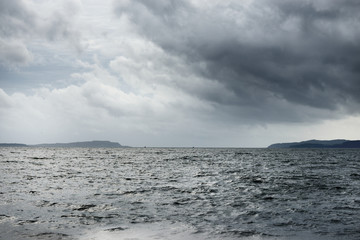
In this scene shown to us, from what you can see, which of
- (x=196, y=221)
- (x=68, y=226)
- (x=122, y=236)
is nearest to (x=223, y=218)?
(x=196, y=221)

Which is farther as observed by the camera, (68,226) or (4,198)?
(4,198)

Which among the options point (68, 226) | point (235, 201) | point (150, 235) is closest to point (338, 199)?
point (235, 201)

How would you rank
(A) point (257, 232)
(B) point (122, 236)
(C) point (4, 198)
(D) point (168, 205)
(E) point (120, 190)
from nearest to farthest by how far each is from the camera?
(B) point (122, 236) < (A) point (257, 232) < (D) point (168, 205) < (C) point (4, 198) < (E) point (120, 190)

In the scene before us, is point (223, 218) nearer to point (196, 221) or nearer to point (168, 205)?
point (196, 221)

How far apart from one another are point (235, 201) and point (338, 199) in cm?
817

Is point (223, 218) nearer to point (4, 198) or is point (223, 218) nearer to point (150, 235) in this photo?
point (150, 235)

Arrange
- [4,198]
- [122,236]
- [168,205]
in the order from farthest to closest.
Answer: [4,198] → [168,205] → [122,236]

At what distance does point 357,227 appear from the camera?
47.2 feet

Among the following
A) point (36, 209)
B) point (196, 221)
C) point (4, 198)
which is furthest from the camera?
point (4, 198)

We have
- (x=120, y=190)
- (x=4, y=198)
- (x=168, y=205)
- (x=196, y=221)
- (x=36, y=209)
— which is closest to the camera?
(x=196, y=221)

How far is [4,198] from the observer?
2120 centimetres

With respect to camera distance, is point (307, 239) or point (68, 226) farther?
point (68, 226)

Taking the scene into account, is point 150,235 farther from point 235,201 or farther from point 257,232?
point 235,201

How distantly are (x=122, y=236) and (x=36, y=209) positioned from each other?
27.2 feet
